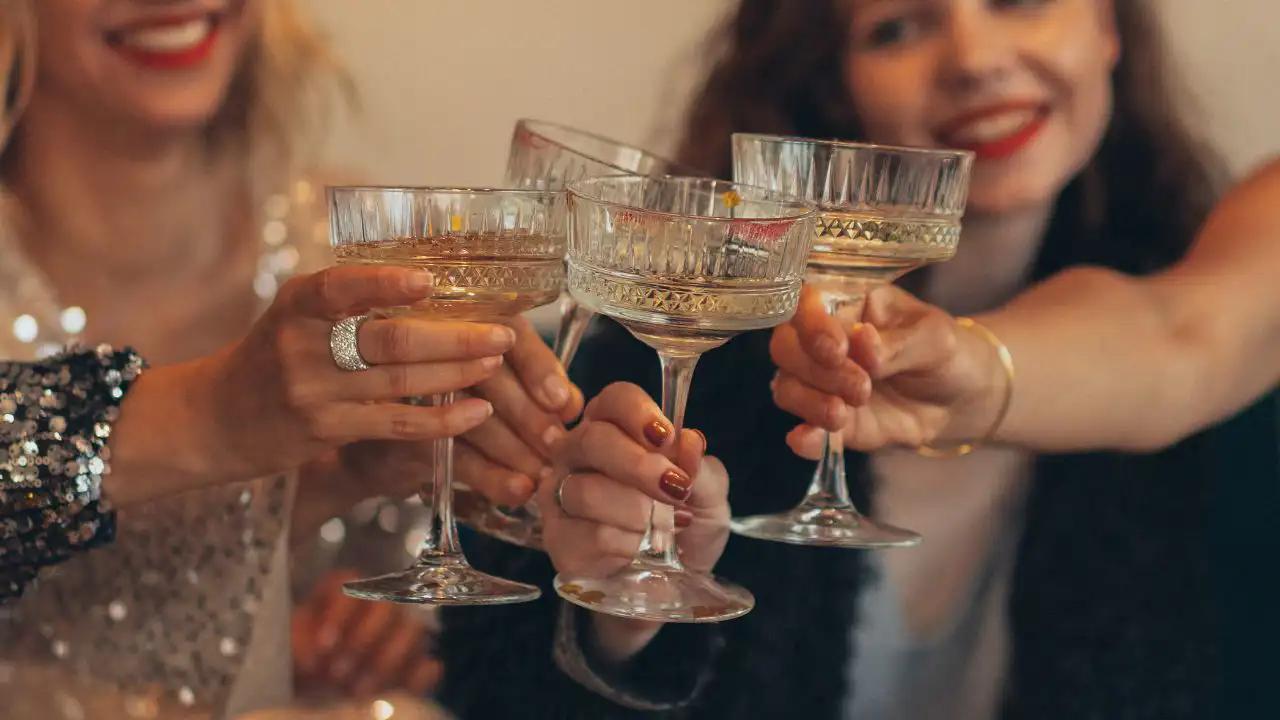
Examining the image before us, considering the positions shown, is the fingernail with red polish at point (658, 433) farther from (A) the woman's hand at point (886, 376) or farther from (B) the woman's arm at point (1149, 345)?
(B) the woman's arm at point (1149, 345)

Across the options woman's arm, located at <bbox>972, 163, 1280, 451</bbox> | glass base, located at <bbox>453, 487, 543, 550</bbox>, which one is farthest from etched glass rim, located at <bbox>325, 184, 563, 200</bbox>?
woman's arm, located at <bbox>972, 163, 1280, 451</bbox>

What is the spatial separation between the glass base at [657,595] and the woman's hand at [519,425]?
8cm

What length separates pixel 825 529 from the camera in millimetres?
622

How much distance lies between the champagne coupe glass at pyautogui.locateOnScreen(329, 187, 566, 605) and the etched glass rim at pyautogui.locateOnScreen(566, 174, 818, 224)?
18mm

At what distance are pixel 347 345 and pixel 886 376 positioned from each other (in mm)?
257

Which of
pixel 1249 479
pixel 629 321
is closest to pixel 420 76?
pixel 629 321

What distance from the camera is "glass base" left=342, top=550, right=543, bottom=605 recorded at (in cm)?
53

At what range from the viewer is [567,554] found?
0.58m

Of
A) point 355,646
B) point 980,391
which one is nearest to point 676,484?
point 980,391

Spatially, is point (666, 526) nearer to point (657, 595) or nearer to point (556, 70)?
point (657, 595)

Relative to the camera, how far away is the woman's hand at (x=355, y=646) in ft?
3.00

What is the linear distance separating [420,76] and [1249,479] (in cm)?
62

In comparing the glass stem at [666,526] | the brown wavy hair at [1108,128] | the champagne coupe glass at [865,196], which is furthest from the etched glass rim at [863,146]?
the brown wavy hair at [1108,128]

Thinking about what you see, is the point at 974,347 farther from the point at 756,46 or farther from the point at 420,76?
the point at 420,76
